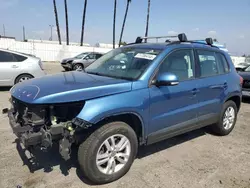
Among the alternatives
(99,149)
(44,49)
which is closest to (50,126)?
(99,149)

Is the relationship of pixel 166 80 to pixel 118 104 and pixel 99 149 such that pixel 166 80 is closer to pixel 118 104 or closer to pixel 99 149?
pixel 118 104

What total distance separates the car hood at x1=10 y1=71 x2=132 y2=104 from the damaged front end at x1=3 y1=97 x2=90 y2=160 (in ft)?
0.33

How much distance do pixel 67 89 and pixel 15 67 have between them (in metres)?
6.33

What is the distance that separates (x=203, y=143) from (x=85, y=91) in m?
2.78

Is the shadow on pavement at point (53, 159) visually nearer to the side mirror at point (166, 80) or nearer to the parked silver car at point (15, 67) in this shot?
the side mirror at point (166, 80)

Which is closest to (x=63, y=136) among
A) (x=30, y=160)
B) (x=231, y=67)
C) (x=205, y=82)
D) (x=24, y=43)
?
(x=30, y=160)

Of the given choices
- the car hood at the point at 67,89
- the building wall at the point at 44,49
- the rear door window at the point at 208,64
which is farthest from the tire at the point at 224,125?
the building wall at the point at 44,49

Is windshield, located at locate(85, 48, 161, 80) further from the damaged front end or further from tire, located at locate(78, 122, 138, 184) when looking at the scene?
the damaged front end

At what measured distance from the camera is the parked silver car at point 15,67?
27.3 feet

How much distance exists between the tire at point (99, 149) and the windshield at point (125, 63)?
2.49 ft

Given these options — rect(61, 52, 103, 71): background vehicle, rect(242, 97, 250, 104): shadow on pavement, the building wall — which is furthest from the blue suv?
the building wall

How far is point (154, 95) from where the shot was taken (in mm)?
3385

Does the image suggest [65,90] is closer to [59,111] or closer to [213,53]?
[59,111]

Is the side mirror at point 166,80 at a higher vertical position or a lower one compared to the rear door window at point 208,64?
lower
